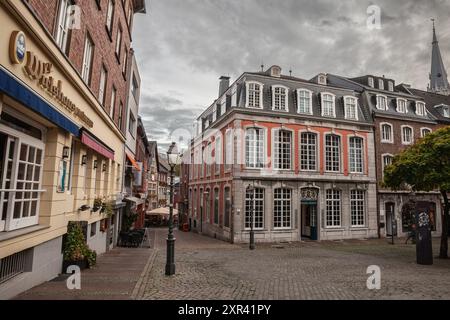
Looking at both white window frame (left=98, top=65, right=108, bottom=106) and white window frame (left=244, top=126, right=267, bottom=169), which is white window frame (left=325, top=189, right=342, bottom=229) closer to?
white window frame (left=244, top=126, right=267, bottom=169)

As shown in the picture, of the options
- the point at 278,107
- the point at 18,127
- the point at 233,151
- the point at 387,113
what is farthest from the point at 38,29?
the point at 387,113

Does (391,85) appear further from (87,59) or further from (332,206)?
(87,59)

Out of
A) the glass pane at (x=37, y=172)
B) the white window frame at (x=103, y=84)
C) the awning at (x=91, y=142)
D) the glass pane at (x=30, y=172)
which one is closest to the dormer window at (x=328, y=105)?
the white window frame at (x=103, y=84)

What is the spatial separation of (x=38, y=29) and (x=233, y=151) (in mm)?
16035

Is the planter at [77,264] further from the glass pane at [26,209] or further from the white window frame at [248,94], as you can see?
the white window frame at [248,94]

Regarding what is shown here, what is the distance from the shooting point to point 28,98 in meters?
5.29

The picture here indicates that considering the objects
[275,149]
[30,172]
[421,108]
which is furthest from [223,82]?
[30,172]

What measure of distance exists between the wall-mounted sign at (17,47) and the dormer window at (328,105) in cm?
2169

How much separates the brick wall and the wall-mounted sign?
932 mm

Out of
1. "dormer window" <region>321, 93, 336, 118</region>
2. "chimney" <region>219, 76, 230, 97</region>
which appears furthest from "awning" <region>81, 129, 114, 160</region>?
"chimney" <region>219, 76, 230, 97</region>

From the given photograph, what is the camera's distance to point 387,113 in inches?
1008

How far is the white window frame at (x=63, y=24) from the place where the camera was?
25.1 feet

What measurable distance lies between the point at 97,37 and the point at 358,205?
2203 centimetres
